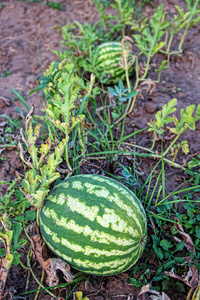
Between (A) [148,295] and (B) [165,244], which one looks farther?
(B) [165,244]

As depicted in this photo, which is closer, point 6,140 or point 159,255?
point 159,255

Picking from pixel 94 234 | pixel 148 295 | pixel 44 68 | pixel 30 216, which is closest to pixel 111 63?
pixel 44 68

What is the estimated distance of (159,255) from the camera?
1539 millimetres

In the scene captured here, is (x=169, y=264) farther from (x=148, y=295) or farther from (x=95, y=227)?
(x=95, y=227)

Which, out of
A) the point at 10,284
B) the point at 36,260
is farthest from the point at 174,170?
the point at 10,284

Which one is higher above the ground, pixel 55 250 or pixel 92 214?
pixel 92 214

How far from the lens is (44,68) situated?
2.90 metres

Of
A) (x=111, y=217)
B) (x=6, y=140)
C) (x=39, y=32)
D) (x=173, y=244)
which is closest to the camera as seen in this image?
(x=111, y=217)

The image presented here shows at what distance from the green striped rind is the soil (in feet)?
0.88

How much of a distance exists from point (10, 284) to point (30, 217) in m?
0.40

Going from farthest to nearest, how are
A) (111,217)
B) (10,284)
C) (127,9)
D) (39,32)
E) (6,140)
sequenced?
(39,32), (127,9), (6,140), (10,284), (111,217)

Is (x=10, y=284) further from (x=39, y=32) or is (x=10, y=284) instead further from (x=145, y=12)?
(x=145, y=12)

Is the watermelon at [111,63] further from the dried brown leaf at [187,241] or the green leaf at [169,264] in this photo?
the green leaf at [169,264]

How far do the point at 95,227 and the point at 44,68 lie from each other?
2.17m
